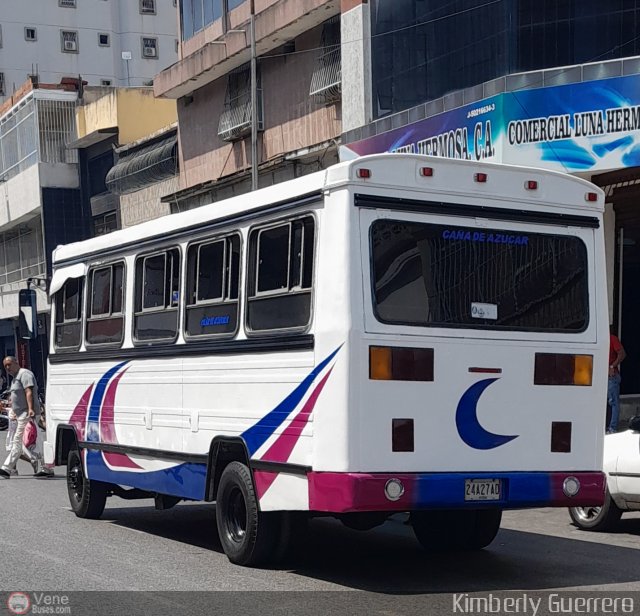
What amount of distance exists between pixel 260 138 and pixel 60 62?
4562 centimetres

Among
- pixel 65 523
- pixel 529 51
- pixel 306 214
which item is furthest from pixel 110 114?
pixel 306 214

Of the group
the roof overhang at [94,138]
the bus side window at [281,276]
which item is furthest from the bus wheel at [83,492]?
the roof overhang at [94,138]

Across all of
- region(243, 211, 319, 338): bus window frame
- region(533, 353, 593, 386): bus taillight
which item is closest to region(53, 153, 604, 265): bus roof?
region(243, 211, 319, 338): bus window frame

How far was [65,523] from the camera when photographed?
41.5 ft

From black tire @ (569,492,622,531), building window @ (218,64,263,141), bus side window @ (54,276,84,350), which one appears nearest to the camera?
black tire @ (569,492,622,531)

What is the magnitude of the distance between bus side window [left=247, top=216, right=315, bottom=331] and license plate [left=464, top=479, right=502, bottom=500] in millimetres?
1612

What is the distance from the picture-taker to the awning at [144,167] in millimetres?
35344

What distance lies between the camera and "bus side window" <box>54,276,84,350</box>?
1330cm

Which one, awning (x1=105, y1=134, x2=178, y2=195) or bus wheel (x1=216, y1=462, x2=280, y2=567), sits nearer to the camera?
bus wheel (x1=216, y1=462, x2=280, y2=567)

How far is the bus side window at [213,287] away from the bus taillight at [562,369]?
2369 millimetres

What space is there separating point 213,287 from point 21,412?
8681 mm

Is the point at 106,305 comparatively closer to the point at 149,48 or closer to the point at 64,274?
the point at 64,274

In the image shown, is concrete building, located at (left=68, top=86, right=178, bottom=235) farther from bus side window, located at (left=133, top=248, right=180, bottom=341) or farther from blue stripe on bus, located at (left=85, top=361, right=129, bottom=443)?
bus side window, located at (left=133, top=248, right=180, bottom=341)

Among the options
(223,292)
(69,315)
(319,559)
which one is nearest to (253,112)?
Answer: (69,315)
